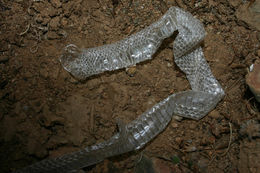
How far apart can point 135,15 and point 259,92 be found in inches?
40.9

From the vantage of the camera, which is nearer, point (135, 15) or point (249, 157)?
point (249, 157)

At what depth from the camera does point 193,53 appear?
1.84m

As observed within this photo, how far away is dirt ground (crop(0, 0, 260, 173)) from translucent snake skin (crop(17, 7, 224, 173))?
7 centimetres

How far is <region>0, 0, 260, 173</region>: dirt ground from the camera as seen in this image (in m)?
1.79

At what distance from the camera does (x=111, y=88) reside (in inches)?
74.2

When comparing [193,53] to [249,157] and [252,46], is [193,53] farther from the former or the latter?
[249,157]

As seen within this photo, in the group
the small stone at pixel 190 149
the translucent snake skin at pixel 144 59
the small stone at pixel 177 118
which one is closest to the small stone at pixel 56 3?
the translucent snake skin at pixel 144 59

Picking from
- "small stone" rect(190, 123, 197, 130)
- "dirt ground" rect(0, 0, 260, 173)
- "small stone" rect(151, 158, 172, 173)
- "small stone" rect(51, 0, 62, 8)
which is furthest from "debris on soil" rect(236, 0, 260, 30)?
"small stone" rect(51, 0, 62, 8)

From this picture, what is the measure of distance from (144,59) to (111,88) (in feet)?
1.08

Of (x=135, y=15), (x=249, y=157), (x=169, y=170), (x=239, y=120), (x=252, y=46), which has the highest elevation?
(x=135, y=15)

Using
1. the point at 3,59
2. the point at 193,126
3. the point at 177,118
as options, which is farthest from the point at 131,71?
the point at 3,59

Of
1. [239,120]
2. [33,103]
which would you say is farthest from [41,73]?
[239,120]

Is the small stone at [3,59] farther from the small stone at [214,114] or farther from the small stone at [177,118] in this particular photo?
the small stone at [214,114]

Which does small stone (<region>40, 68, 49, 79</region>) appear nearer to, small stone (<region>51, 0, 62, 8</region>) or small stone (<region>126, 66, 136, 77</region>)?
small stone (<region>51, 0, 62, 8</region>)
